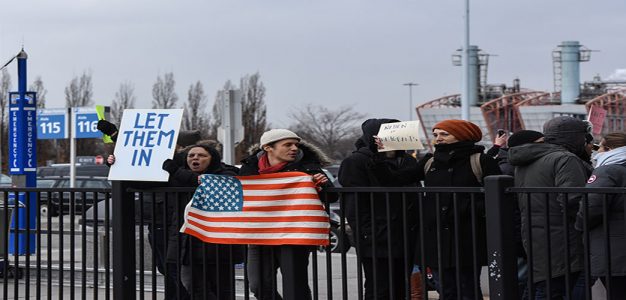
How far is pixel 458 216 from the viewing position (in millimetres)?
5270

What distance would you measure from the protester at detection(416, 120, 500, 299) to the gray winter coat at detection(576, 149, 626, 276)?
22.7 inches

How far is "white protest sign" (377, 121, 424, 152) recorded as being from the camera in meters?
6.43

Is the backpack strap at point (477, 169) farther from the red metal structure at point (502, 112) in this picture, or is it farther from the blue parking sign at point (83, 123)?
the red metal structure at point (502, 112)

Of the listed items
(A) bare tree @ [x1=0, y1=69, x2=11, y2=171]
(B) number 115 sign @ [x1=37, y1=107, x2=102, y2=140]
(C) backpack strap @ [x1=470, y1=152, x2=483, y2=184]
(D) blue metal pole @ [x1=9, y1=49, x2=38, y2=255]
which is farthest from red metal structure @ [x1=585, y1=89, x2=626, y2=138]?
(C) backpack strap @ [x1=470, y1=152, x2=483, y2=184]

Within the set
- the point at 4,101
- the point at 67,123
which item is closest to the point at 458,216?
the point at 67,123

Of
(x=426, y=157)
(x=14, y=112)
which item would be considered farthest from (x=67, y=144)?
(x=426, y=157)

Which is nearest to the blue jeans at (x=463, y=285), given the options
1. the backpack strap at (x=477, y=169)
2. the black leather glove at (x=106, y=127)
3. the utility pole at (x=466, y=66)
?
the backpack strap at (x=477, y=169)

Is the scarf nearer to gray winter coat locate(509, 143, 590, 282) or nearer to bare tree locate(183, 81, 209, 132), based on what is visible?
gray winter coat locate(509, 143, 590, 282)

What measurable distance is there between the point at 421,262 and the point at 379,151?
1434mm

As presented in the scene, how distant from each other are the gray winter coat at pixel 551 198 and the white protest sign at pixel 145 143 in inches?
85.2

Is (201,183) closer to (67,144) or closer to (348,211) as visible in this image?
(348,211)

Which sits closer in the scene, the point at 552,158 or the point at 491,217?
the point at 491,217

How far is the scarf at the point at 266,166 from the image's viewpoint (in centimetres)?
642

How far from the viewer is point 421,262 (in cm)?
553
